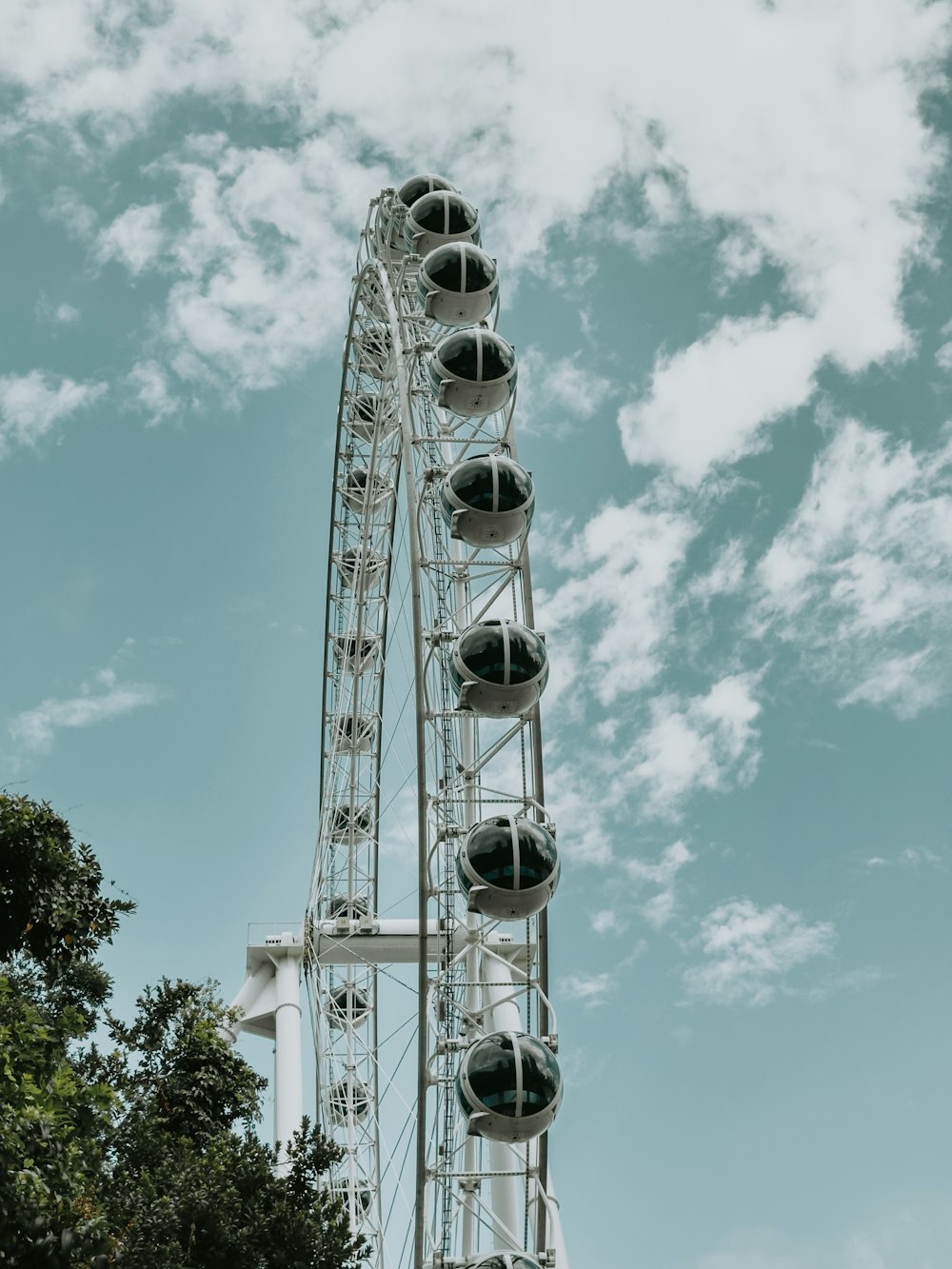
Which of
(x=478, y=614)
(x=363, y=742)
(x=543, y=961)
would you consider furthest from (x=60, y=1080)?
(x=363, y=742)

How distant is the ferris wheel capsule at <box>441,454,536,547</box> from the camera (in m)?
17.6

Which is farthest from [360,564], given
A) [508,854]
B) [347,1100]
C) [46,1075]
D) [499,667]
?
[46,1075]

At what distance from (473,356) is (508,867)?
24.3 feet

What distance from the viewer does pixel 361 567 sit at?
2639cm

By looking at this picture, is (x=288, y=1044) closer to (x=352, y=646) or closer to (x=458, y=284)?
(x=352, y=646)

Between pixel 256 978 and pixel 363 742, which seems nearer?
pixel 256 978

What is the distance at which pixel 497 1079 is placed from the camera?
13.7m

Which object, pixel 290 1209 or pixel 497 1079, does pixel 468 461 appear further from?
pixel 290 1209

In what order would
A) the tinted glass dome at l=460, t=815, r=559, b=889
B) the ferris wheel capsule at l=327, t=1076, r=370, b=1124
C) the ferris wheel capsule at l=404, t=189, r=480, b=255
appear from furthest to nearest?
the ferris wheel capsule at l=327, t=1076, r=370, b=1124, the ferris wheel capsule at l=404, t=189, r=480, b=255, the tinted glass dome at l=460, t=815, r=559, b=889

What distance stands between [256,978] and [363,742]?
16.3ft

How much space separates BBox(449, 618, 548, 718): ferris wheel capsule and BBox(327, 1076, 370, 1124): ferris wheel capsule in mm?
9591

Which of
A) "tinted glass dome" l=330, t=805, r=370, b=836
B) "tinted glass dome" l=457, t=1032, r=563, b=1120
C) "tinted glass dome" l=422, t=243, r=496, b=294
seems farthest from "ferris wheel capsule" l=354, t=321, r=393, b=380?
"tinted glass dome" l=457, t=1032, r=563, b=1120

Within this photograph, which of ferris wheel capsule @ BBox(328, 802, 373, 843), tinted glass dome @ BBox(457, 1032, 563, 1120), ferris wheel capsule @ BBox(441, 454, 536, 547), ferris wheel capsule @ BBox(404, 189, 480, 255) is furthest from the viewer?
ferris wheel capsule @ BBox(328, 802, 373, 843)

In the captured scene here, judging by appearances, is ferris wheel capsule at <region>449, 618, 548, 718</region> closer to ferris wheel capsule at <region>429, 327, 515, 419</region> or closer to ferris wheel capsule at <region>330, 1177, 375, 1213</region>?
ferris wheel capsule at <region>429, 327, 515, 419</region>
